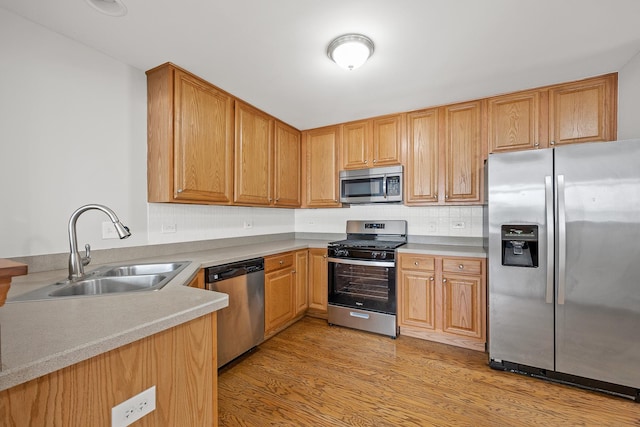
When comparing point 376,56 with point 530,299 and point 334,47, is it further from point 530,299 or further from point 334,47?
point 530,299

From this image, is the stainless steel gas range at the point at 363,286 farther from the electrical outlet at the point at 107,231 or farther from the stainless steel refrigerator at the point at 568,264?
the electrical outlet at the point at 107,231

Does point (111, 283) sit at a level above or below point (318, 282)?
above

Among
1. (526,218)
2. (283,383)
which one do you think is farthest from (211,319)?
(526,218)

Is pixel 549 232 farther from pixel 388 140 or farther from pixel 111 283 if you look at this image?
pixel 111 283

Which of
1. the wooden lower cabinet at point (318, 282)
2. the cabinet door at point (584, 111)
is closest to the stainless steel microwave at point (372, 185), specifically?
the wooden lower cabinet at point (318, 282)

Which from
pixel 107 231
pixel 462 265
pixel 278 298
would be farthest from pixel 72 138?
pixel 462 265

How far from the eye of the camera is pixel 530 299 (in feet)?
6.76

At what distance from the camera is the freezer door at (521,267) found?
201cm

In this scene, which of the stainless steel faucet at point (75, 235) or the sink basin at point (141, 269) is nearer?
the stainless steel faucet at point (75, 235)

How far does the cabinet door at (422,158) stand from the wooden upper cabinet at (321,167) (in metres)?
0.86

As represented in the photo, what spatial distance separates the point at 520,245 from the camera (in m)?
2.11

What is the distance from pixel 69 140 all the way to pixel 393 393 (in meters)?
2.74

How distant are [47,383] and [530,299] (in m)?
2.66

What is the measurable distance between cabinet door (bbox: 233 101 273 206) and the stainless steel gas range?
99 centimetres
